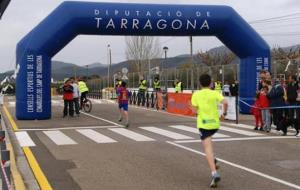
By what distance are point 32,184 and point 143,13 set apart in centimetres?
1538

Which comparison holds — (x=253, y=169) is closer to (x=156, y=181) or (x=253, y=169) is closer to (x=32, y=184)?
(x=156, y=181)

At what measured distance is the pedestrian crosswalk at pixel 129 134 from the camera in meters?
15.5

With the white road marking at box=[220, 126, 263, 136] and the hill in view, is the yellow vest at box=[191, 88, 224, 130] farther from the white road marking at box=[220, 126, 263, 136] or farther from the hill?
the hill

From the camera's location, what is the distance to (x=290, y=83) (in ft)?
58.6

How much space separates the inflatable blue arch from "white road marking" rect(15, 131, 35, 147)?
5.14 meters

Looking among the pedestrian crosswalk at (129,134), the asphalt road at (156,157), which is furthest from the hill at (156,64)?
the asphalt road at (156,157)

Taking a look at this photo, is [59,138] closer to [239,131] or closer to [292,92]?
[239,131]

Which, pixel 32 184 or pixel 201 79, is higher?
pixel 201 79

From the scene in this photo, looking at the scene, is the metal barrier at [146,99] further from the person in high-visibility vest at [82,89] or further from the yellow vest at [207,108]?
the yellow vest at [207,108]

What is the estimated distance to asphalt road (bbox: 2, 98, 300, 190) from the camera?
9.18 m

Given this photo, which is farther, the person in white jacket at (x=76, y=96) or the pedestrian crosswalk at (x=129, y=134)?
the person in white jacket at (x=76, y=96)

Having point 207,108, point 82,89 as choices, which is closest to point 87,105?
point 82,89

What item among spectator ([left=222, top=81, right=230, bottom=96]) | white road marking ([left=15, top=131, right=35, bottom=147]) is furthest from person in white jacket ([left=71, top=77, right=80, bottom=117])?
spectator ([left=222, top=81, right=230, bottom=96])

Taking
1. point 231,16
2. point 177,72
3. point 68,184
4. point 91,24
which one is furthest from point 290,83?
point 177,72
